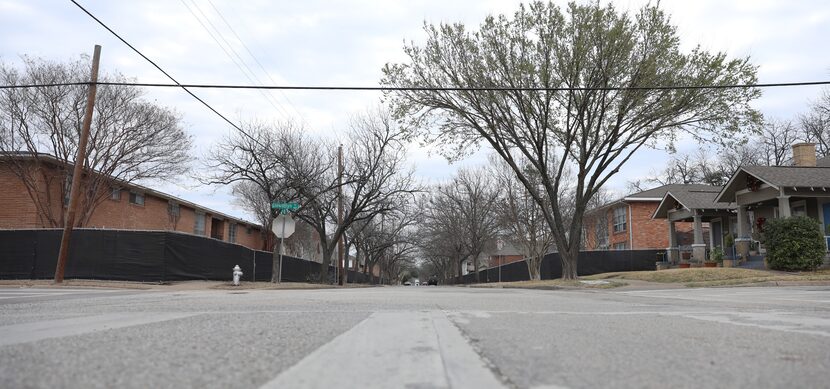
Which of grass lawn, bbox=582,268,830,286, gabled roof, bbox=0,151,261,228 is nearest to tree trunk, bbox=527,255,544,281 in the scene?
grass lawn, bbox=582,268,830,286

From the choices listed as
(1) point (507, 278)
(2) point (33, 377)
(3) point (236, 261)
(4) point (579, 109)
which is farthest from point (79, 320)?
(1) point (507, 278)

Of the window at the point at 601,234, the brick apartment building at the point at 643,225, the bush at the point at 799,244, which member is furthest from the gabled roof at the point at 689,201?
the window at the point at 601,234

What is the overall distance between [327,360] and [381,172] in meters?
30.0

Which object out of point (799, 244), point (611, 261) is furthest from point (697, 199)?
point (799, 244)

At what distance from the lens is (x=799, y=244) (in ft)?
73.2

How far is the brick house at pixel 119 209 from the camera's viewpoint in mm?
27141

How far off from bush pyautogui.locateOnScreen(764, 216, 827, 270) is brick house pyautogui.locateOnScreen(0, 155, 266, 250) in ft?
97.1

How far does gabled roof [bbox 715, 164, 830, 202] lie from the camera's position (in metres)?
24.6

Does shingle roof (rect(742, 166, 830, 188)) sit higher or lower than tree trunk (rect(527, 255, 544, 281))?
higher

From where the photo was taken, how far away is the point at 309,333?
5.00m

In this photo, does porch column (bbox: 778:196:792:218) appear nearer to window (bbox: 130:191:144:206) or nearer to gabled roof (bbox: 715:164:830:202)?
gabled roof (bbox: 715:164:830:202)

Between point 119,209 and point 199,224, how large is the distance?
1002 cm

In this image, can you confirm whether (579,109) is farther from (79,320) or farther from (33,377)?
(33,377)

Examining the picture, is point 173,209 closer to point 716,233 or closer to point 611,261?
point 611,261
